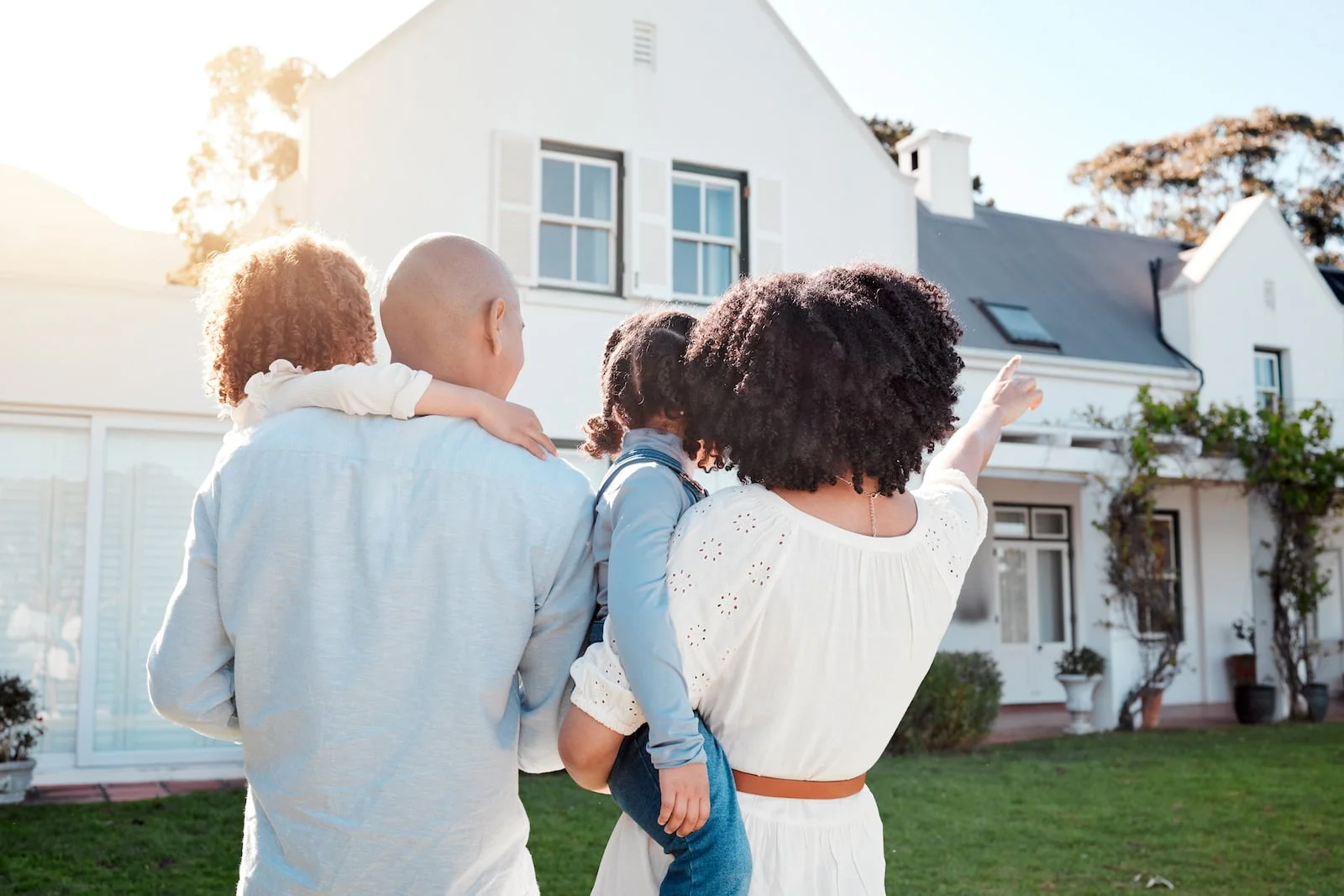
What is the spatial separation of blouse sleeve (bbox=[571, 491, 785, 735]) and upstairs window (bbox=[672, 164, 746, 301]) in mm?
9154

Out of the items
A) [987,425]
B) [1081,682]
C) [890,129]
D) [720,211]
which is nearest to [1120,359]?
[1081,682]

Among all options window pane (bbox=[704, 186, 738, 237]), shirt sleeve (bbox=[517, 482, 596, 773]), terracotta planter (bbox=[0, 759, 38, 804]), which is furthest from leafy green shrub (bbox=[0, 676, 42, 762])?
shirt sleeve (bbox=[517, 482, 596, 773])

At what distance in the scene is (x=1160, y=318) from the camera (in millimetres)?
16469

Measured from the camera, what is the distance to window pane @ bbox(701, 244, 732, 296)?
1093 cm

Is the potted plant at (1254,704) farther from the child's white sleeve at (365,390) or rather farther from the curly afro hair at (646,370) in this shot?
the child's white sleeve at (365,390)

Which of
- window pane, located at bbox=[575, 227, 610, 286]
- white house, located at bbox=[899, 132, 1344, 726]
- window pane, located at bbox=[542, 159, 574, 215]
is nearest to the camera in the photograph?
window pane, located at bbox=[542, 159, 574, 215]

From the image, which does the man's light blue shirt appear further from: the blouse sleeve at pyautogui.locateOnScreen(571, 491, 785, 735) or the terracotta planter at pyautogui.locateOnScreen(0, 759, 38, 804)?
the terracotta planter at pyautogui.locateOnScreen(0, 759, 38, 804)

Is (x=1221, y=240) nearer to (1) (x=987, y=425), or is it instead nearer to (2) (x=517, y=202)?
(2) (x=517, y=202)

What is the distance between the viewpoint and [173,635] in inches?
68.6

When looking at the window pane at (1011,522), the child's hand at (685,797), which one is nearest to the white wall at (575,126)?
the window pane at (1011,522)

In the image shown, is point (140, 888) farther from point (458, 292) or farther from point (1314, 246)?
point (1314, 246)

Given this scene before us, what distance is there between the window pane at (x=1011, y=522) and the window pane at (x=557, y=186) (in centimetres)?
822

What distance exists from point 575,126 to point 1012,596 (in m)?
9.20

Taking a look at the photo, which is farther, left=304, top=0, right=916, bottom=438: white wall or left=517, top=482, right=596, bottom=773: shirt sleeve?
left=304, top=0, right=916, bottom=438: white wall
